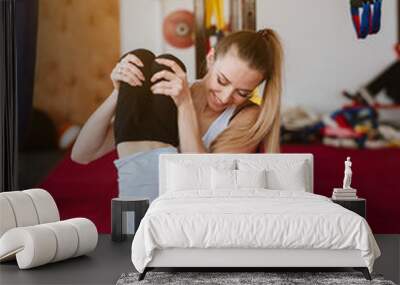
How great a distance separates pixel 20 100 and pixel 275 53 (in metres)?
2.76

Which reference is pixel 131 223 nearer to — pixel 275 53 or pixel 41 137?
pixel 41 137

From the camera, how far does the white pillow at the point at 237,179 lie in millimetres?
7113

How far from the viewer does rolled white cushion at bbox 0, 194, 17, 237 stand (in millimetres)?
6031

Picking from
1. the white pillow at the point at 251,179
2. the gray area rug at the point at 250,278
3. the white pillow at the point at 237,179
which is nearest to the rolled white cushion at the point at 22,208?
the gray area rug at the point at 250,278

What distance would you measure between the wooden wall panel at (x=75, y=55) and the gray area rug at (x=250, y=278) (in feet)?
9.08

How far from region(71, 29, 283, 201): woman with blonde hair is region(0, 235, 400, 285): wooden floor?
126cm

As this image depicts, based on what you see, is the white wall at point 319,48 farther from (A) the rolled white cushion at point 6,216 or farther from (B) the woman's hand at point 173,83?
(A) the rolled white cushion at point 6,216

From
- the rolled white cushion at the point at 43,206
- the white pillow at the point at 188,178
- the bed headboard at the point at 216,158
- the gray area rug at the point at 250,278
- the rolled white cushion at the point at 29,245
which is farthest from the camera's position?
the bed headboard at the point at 216,158

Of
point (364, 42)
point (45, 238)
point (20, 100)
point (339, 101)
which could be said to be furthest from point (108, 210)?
point (364, 42)

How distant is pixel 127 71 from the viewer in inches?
311

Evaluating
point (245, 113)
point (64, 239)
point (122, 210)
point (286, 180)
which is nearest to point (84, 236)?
point (64, 239)

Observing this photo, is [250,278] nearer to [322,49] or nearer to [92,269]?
[92,269]

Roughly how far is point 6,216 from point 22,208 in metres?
0.21

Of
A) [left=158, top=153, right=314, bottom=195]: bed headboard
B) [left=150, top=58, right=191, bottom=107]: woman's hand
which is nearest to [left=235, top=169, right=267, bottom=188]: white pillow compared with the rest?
[left=158, top=153, right=314, bottom=195]: bed headboard
